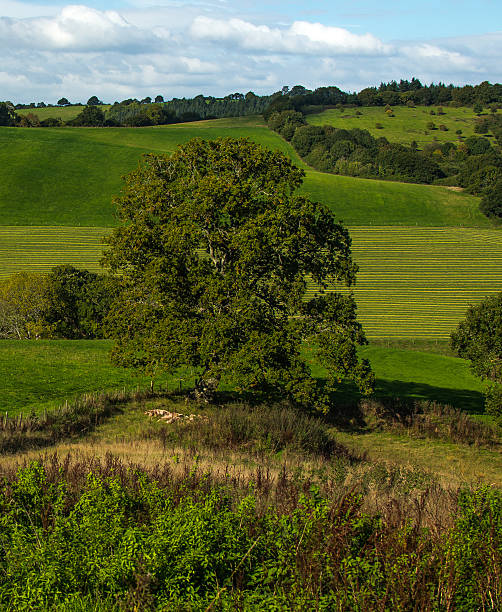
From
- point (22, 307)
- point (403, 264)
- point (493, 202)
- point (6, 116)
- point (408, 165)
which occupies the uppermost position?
point (6, 116)

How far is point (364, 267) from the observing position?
307 ft

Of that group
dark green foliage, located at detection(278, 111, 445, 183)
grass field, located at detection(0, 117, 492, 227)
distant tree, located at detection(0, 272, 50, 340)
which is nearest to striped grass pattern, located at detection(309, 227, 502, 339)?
grass field, located at detection(0, 117, 492, 227)

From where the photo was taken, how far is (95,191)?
117 m

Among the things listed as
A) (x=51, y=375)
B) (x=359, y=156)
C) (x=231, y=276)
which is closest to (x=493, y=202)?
(x=359, y=156)

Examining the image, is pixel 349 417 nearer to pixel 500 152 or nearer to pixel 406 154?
pixel 406 154

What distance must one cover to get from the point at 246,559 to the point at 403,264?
293ft

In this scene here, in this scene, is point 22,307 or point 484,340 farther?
point 22,307

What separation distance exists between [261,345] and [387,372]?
2369 cm

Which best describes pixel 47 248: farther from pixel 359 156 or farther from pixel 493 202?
pixel 359 156

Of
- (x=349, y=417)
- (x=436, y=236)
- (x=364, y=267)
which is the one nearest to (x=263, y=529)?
(x=349, y=417)

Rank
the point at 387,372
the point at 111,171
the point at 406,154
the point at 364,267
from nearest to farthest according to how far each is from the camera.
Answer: the point at 387,372, the point at 364,267, the point at 111,171, the point at 406,154

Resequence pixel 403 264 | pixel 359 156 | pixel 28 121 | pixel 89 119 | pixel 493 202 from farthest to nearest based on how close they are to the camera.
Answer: pixel 89 119, pixel 28 121, pixel 359 156, pixel 493 202, pixel 403 264

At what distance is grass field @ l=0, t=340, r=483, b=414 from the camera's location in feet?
107

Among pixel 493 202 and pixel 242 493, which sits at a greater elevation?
pixel 493 202
